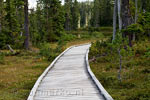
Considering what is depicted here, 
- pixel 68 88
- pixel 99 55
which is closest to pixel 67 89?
pixel 68 88

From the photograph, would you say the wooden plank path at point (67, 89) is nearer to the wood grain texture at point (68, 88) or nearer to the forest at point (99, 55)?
the wood grain texture at point (68, 88)

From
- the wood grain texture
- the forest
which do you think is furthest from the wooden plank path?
the forest

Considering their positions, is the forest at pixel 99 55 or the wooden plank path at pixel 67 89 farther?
the forest at pixel 99 55

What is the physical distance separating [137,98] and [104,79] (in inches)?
136

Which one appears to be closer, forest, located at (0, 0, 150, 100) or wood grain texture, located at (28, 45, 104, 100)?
wood grain texture, located at (28, 45, 104, 100)

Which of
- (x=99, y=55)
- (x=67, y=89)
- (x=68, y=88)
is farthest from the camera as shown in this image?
(x=99, y=55)

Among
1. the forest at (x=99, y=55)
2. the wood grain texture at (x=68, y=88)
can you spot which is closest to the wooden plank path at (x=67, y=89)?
the wood grain texture at (x=68, y=88)

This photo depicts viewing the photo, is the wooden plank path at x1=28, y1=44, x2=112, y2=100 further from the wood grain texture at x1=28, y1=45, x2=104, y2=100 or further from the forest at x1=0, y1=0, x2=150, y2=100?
the forest at x1=0, y1=0, x2=150, y2=100

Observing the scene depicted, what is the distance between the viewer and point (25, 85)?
36.4 ft

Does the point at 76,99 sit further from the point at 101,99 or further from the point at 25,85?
the point at 25,85

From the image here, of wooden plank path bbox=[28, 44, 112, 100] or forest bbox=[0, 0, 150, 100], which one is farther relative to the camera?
forest bbox=[0, 0, 150, 100]

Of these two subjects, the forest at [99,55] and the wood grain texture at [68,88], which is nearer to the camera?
the wood grain texture at [68,88]

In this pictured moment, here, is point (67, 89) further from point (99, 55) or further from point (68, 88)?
point (99, 55)

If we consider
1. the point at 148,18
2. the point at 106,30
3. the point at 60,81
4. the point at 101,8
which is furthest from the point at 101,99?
the point at 101,8
